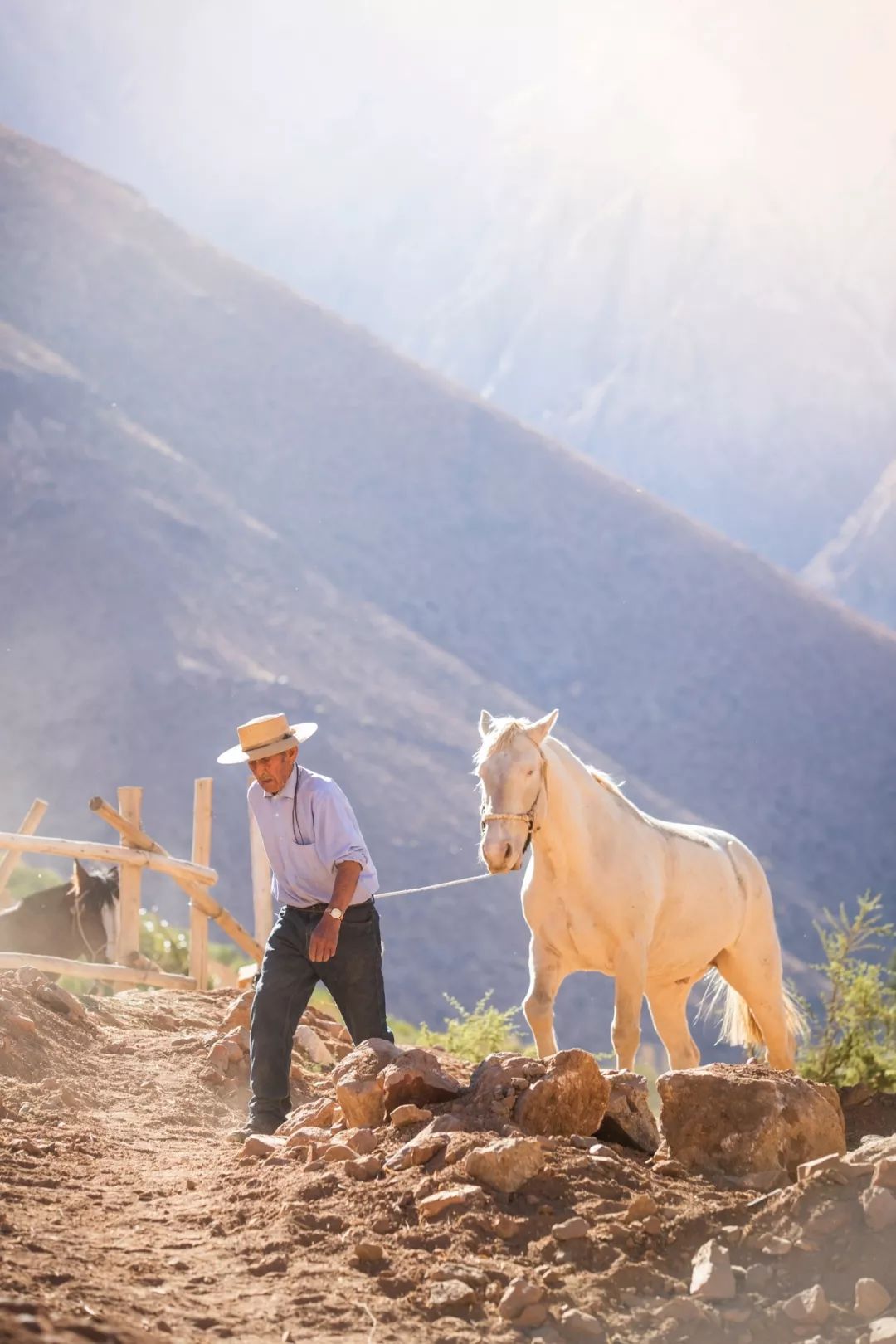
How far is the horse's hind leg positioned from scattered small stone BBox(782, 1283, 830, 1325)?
187 inches

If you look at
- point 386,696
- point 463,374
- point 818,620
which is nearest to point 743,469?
point 463,374

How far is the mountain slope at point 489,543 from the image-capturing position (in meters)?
43.7

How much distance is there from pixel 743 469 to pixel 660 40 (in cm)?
3917

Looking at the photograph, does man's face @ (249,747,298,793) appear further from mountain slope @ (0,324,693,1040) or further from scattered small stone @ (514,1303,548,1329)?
mountain slope @ (0,324,693,1040)

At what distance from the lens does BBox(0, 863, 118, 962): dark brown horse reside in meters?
12.7

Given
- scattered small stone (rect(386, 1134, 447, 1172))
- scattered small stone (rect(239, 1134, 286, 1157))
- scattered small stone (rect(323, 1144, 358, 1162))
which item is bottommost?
scattered small stone (rect(239, 1134, 286, 1157))

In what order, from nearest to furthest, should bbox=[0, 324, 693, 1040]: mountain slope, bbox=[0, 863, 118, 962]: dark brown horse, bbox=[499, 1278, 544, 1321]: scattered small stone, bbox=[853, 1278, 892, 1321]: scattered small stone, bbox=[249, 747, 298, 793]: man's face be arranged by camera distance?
bbox=[853, 1278, 892, 1321]: scattered small stone, bbox=[499, 1278, 544, 1321]: scattered small stone, bbox=[249, 747, 298, 793]: man's face, bbox=[0, 863, 118, 962]: dark brown horse, bbox=[0, 324, 693, 1040]: mountain slope

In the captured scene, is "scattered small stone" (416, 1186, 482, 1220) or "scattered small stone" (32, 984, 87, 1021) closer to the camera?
"scattered small stone" (416, 1186, 482, 1220)

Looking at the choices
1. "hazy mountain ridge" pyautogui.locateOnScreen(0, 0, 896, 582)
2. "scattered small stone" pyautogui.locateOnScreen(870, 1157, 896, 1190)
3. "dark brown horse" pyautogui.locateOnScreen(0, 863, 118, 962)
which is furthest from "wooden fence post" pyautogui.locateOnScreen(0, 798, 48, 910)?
"hazy mountain ridge" pyautogui.locateOnScreen(0, 0, 896, 582)

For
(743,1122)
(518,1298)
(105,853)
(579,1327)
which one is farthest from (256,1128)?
(105,853)

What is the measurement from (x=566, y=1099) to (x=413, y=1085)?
2.04ft

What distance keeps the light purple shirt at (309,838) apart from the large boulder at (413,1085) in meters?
0.98

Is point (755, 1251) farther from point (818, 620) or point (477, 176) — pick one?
point (477, 176)

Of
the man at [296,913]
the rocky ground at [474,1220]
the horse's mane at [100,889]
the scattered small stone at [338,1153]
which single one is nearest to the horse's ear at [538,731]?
the man at [296,913]
